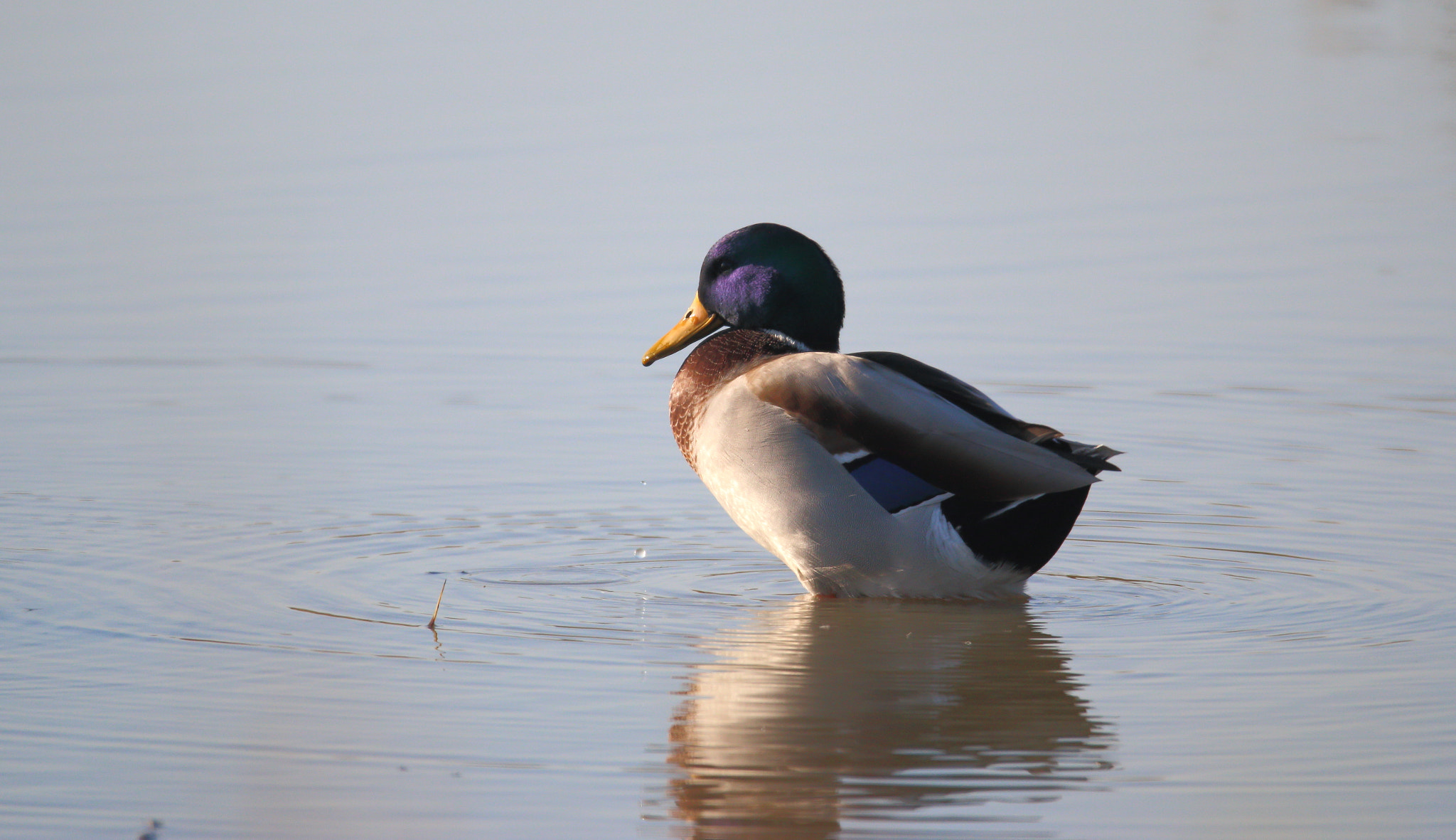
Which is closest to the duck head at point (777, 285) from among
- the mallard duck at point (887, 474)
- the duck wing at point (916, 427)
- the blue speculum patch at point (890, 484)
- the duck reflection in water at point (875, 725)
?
the mallard duck at point (887, 474)

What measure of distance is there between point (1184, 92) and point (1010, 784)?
1078 cm

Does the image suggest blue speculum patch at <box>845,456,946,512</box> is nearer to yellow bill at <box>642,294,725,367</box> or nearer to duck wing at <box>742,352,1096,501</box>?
duck wing at <box>742,352,1096,501</box>

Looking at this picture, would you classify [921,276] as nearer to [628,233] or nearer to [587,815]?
[628,233]

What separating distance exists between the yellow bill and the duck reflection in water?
991 mm

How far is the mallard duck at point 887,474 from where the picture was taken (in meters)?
4.73

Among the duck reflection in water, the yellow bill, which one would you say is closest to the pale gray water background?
the duck reflection in water

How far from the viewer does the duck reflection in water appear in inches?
129

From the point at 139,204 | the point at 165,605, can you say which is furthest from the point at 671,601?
the point at 139,204

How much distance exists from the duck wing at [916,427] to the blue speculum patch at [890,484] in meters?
0.03

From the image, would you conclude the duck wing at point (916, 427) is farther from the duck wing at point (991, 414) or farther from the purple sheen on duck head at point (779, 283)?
the purple sheen on duck head at point (779, 283)

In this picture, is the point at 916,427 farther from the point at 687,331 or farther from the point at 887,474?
the point at 687,331

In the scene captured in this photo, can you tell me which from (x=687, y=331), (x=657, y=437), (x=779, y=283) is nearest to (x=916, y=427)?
(x=779, y=283)

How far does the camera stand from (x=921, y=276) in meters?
8.82

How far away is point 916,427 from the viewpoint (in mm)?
4762
